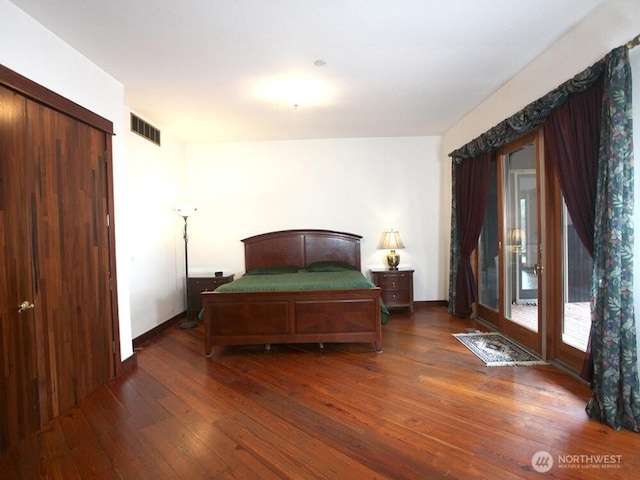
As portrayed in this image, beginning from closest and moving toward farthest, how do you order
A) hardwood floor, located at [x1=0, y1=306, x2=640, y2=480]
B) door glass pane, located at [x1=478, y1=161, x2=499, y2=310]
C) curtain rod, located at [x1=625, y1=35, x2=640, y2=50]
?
hardwood floor, located at [x1=0, y1=306, x2=640, y2=480] → curtain rod, located at [x1=625, y1=35, x2=640, y2=50] → door glass pane, located at [x1=478, y1=161, x2=499, y2=310]

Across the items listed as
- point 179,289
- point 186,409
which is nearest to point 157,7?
point 186,409

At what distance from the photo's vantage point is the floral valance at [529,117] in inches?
81.2

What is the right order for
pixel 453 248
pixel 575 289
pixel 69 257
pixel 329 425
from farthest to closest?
pixel 453 248 < pixel 575 289 < pixel 69 257 < pixel 329 425

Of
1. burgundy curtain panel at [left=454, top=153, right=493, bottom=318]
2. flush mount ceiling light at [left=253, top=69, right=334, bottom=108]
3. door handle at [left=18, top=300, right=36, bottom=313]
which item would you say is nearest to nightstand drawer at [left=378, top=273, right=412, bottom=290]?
burgundy curtain panel at [left=454, top=153, right=493, bottom=318]

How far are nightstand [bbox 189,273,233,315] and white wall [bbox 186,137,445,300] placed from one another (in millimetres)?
530

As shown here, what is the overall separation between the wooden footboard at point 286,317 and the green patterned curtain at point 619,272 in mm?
1723

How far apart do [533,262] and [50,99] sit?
14.1 feet

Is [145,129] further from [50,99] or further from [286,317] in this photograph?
[286,317]

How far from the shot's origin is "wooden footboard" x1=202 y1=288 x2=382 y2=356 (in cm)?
310

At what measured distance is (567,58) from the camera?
2348 millimetres

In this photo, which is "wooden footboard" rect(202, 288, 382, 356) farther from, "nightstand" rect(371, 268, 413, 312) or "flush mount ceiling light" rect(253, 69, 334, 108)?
"flush mount ceiling light" rect(253, 69, 334, 108)

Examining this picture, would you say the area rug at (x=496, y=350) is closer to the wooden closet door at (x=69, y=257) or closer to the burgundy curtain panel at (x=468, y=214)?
the burgundy curtain panel at (x=468, y=214)

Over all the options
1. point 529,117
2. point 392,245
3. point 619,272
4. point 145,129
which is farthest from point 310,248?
point 619,272

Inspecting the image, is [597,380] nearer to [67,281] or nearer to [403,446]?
[403,446]
